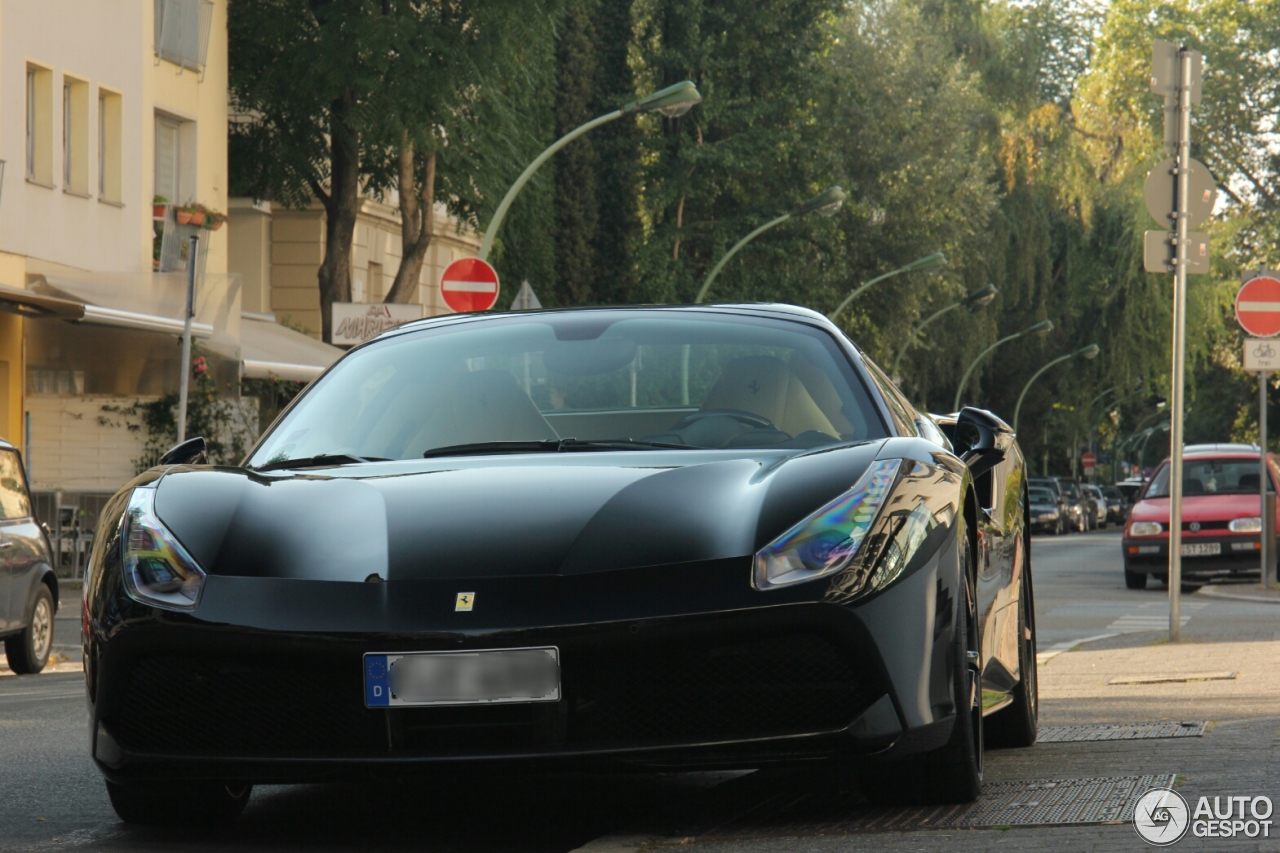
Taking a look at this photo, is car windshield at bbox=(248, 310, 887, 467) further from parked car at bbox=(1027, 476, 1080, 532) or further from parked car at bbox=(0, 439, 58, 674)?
parked car at bbox=(1027, 476, 1080, 532)

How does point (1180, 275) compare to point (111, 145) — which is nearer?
point (1180, 275)

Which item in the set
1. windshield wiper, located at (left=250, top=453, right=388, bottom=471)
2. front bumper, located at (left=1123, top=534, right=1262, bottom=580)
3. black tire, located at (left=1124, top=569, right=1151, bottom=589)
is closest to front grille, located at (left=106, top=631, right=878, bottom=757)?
windshield wiper, located at (left=250, top=453, right=388, bottom=471)

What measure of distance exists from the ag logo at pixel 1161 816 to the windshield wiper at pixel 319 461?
2.17m

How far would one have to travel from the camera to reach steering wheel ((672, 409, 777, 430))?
225 inches

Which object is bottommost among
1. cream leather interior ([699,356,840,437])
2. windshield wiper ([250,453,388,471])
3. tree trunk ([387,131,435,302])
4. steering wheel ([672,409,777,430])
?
windshield wiper ([250,453,388,471])

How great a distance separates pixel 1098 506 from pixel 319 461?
76.8 m

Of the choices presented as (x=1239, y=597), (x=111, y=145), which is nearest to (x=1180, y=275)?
(x=1239, y=597)

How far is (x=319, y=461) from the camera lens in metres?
5.54

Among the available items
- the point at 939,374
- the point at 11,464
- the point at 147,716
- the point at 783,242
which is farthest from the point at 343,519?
the point at 939,374

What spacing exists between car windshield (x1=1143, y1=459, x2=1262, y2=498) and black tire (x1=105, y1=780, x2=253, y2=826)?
22.2 m

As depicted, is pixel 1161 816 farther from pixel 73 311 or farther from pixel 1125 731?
pixel 73 311

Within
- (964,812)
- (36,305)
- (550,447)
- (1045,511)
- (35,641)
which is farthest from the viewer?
(1045,511)

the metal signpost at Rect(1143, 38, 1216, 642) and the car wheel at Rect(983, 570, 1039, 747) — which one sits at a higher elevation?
the metal signpost at Rect(1143, 38, 1216, 642)

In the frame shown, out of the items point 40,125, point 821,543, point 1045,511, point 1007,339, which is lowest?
point 1045,511
